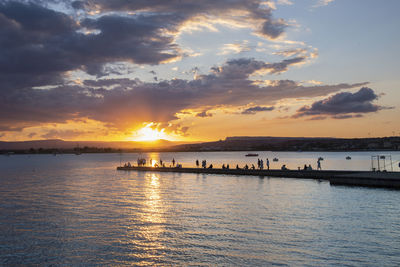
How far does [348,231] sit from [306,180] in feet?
98.9

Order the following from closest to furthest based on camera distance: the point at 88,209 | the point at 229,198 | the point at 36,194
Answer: the point at 88,209 < the point at 229,198 < the point at 36,194

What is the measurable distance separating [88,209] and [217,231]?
13.7 meters

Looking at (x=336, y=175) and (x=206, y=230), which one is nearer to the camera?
(x=206, y=230)

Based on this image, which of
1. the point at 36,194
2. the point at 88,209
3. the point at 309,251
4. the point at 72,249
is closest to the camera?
the point at 309,251

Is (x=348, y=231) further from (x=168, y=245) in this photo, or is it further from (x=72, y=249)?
(x=72, y=249)

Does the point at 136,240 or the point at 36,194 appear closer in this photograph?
the point at 136,240

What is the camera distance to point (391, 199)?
30547 mm

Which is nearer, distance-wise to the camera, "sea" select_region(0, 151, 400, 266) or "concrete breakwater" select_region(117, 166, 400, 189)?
"sea" select_region(0, 151, 400, 266)

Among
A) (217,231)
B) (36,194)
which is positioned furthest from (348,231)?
(36,194)

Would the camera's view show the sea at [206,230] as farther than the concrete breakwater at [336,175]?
No

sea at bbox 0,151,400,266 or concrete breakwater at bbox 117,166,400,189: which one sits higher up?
concrete breakwater at bbox 117,166,400,189

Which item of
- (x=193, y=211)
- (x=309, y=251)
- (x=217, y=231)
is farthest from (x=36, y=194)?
(x=309, y=251)

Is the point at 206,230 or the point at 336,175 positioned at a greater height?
the point at 336,175

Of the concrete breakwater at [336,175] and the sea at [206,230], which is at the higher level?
the concrete breakwater at [336,175]
